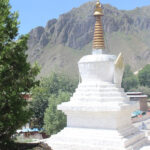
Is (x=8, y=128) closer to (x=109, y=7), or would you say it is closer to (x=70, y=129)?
(x=70, y=129)

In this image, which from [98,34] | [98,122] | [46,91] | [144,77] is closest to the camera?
[98,122]

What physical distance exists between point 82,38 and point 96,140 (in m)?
115

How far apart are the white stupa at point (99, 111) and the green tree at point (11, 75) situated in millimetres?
4077

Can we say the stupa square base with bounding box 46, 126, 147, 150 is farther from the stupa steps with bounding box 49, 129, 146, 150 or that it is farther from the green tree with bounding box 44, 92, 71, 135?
the green tree with bounding box 44, 92, 71, 135

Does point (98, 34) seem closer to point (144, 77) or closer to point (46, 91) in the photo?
point (46, 91)

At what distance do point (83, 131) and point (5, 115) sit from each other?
5.06 meters

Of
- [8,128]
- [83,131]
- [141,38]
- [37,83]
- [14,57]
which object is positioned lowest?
[83,131]

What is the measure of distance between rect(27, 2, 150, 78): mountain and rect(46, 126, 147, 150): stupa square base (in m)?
86.0

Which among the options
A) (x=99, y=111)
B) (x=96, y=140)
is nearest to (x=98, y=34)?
(x=99, y=111)

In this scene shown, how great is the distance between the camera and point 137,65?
110 metres

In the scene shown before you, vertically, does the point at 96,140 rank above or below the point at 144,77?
below

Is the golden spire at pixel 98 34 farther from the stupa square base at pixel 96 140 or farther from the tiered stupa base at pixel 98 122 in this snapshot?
the stupa square base at pixel 96 140

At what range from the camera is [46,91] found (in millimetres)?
26453

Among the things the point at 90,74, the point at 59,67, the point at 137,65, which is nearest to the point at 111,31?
the point at 137,65
